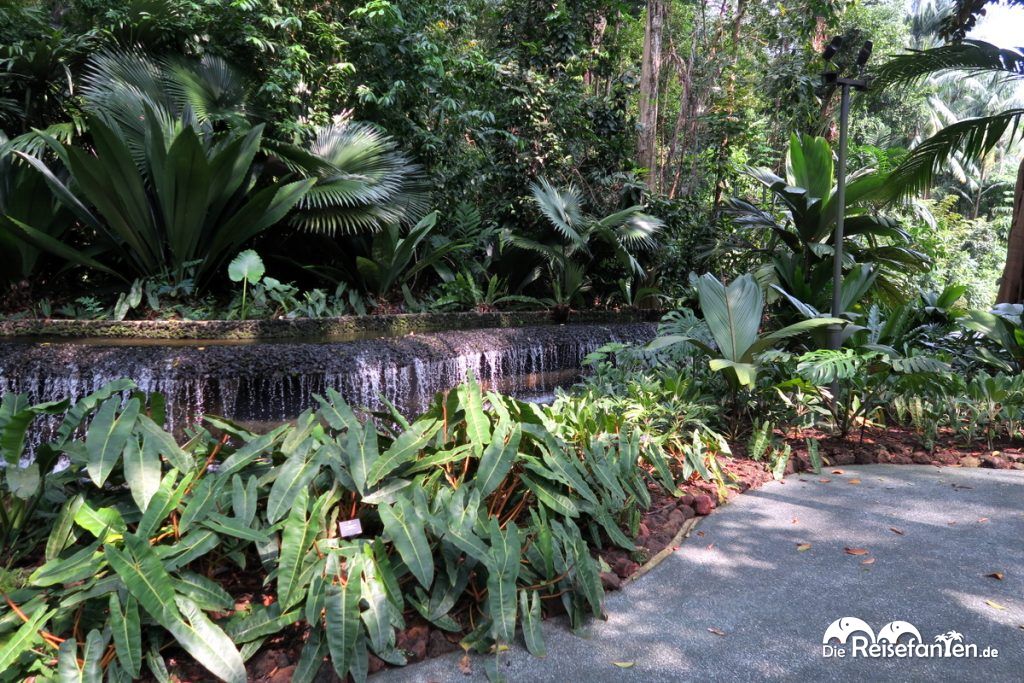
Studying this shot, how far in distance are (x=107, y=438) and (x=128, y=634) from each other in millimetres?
615

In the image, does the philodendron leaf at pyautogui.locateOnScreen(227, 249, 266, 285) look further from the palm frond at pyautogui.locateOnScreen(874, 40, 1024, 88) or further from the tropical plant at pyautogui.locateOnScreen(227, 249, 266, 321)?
the palm frond at pyautogui.locateOnScreen(874, 40, 1024, 88)

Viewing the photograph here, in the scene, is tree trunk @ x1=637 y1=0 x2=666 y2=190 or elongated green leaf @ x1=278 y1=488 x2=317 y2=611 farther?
tree trunk @ x1=637 y1=0 x2=666 y2=190

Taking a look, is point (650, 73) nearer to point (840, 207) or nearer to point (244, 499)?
point (840, 207)

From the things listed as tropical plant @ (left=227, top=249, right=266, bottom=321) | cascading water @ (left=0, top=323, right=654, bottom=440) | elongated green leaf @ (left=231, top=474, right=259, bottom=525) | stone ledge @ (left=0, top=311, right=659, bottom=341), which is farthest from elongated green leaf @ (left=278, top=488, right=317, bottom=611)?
tropical plant @ (left=227, top=249, right=266, bottom=321)

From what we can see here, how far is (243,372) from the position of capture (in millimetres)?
4633

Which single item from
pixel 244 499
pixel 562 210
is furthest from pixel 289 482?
pixel 562 210

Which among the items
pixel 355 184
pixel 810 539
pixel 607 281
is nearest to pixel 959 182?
pixel 607 281

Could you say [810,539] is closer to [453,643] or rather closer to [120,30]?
[453,643]

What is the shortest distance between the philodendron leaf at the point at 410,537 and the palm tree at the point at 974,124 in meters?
6.54

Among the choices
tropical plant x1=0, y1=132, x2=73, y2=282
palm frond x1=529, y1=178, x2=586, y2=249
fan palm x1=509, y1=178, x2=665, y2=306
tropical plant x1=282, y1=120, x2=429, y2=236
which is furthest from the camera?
fan palm x1=509, y1=178, x2=665, y2=306

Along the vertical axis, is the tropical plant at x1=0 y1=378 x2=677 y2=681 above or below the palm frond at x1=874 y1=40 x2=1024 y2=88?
below

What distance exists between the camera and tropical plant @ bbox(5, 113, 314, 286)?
5.48m

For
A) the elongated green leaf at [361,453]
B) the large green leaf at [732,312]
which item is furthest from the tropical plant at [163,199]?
the elongated green leaf at [361,453]

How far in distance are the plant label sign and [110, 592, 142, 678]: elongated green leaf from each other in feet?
1.68
